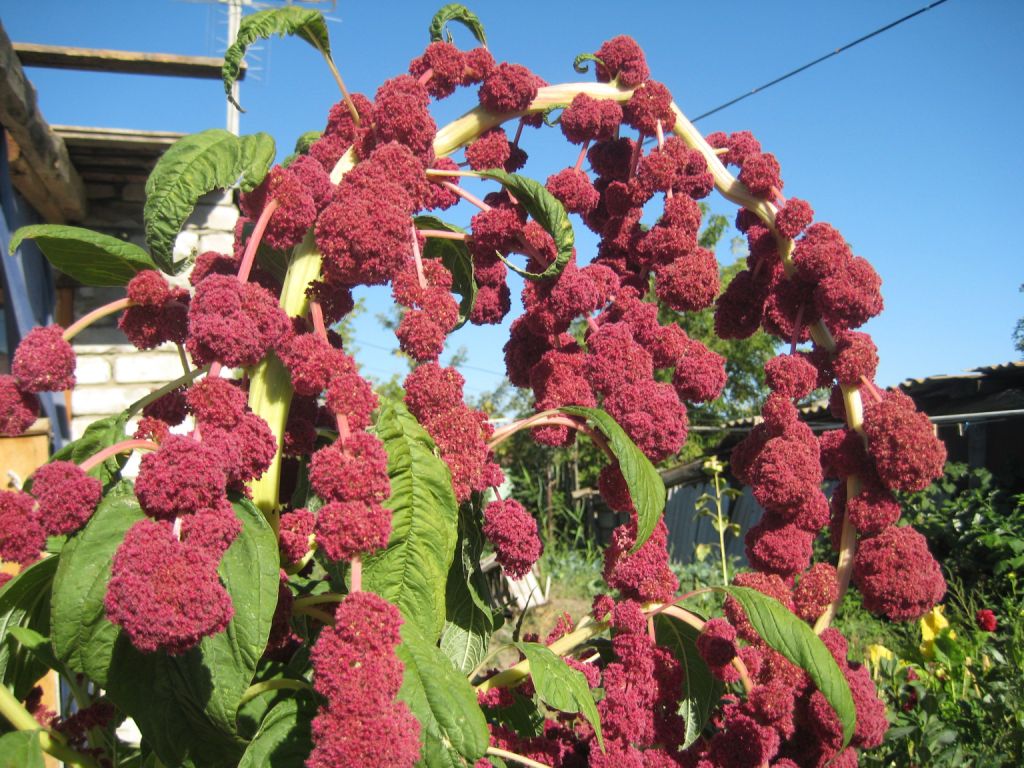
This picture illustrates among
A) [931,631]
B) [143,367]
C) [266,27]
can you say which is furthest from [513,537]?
[143,367]

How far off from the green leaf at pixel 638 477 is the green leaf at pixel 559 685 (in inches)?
8.1

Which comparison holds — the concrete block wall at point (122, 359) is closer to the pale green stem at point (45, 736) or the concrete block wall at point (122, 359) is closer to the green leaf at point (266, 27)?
the green leaf at point (266, 27)

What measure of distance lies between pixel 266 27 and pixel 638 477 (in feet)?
2.70

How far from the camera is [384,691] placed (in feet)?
2.53

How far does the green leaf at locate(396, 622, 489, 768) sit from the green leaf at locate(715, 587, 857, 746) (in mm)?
418

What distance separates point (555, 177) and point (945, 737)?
6.80 feet

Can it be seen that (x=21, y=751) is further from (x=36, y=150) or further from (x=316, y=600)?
(x=36, y=150)

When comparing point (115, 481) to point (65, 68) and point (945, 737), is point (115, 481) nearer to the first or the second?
point (945, 737)

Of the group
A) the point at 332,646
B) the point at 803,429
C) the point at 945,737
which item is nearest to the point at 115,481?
the point at 332,646

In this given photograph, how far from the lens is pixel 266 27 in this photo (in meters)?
1.17

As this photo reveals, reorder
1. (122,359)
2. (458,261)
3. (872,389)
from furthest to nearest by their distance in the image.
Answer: (122,359), (458,261), (872,389)

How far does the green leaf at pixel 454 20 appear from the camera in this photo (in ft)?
4.56

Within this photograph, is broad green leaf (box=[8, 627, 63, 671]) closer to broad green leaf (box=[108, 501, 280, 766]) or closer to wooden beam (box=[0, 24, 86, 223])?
broad green leaf (box=[108, 501, 280, 766])

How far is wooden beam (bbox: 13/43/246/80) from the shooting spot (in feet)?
12.0
